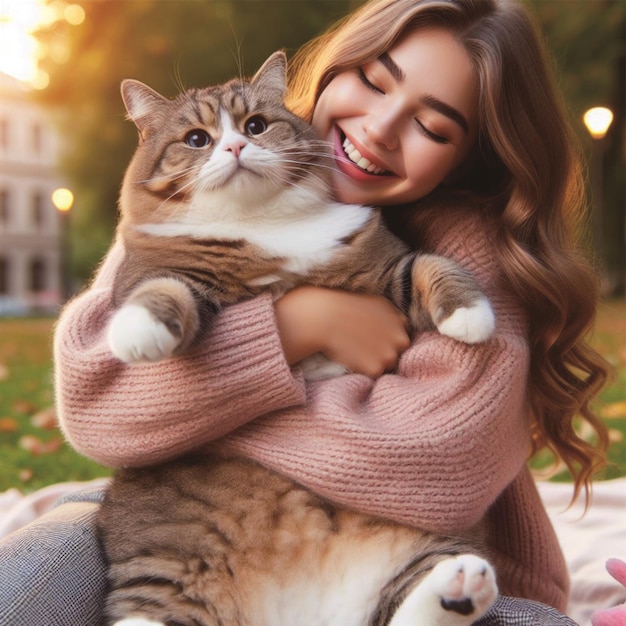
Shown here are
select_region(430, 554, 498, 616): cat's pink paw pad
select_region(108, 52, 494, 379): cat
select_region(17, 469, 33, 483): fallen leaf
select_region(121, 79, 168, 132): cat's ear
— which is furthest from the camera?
select_region(17, 469, 33, 483): fallen leaf

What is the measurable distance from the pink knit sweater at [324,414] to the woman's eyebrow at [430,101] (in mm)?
468

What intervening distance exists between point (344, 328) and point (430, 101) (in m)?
0.53

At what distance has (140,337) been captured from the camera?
1.09 meters

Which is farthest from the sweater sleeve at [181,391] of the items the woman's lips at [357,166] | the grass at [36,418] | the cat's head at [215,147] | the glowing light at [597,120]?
the glowing light at [597,120]

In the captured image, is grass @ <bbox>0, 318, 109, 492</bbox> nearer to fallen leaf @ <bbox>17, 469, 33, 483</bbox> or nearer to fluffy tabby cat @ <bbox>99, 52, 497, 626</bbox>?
fallen leaf @ <bbox>17, 469, 33, 483</bbox>

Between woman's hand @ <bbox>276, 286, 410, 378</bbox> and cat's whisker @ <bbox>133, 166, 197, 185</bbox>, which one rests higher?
cat's whisker @ <bbox>133, 166, 197, 185</bbox>

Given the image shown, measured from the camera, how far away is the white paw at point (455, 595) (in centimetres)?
109

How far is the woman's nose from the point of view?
4.77 feet

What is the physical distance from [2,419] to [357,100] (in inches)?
89.1

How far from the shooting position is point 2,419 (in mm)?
2984

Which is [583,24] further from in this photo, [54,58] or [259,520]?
[259,520]

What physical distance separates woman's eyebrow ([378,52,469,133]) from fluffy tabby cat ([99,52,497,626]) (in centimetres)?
23

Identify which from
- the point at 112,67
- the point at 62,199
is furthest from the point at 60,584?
the point at 112,67

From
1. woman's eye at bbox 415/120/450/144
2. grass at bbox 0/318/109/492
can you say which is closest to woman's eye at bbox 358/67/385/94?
woman's eye at bbox 415/120/450/144
